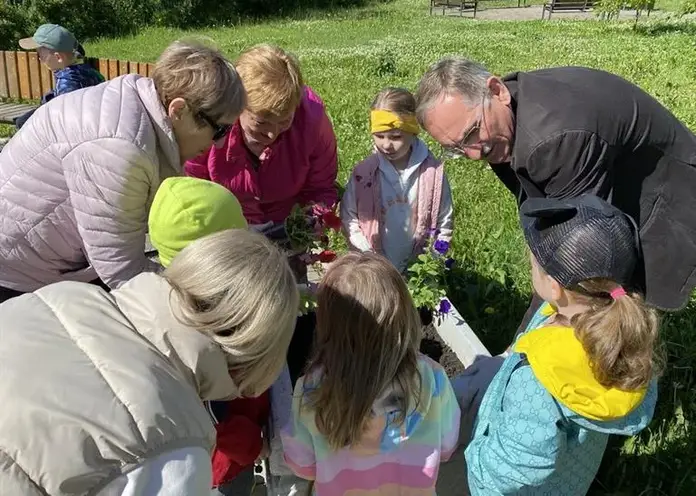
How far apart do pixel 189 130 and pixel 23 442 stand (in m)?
1.30

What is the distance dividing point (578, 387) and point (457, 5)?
29246 millimetres

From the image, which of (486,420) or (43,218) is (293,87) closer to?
(43,218)

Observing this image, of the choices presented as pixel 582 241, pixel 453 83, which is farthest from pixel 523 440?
pixel 453 83

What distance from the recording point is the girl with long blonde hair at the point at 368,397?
188 cm

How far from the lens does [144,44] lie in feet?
59.5

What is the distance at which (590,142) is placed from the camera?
2.24 m

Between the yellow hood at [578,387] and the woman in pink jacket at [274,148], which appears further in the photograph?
the woman in pink jacket at [274,148]

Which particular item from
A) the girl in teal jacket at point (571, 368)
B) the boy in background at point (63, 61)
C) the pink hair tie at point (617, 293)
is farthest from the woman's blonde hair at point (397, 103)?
the boy in background at point (63, 61)

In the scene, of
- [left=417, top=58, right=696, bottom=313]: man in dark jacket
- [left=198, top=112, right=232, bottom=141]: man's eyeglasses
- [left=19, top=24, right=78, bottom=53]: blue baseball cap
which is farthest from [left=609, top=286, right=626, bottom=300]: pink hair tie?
[left=19, top=24, right=78, bottom=53]: blue baseball cap

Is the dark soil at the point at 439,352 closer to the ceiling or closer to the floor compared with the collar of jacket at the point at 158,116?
closer to the floor

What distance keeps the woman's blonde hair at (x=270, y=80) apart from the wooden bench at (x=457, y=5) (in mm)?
27036

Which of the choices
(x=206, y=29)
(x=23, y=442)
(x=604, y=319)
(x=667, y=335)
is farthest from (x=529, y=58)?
(x=206, y=29)

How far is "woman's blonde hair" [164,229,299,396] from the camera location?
141 centimetres

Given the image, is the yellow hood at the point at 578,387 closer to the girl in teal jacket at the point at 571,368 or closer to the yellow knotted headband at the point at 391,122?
the girl in teal jacket at the point at 571,368
